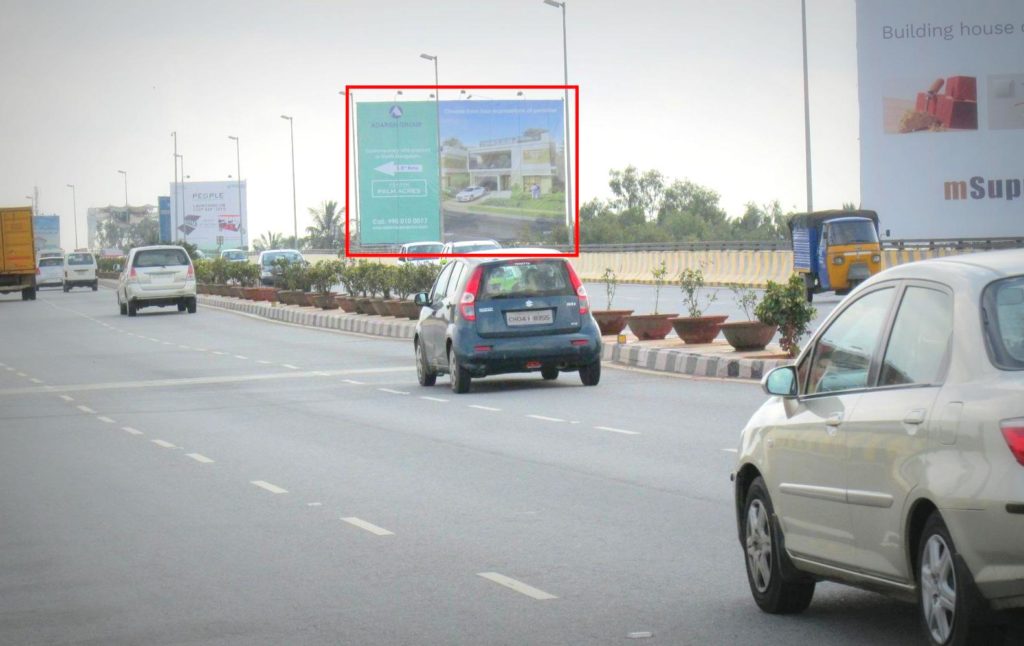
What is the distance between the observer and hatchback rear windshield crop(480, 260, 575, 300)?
21203mm

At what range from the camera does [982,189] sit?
5341cm

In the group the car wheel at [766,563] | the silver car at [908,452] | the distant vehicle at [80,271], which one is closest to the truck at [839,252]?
the car wheel at [766,563]

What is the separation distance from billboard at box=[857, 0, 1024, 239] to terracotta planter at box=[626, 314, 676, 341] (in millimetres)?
27579

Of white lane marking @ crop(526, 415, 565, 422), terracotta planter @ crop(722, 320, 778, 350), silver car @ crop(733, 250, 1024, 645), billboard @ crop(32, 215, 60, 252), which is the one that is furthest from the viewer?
billboard @ crop(32, 215, 60, 252)

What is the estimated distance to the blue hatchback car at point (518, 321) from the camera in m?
21.0

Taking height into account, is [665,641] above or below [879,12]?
below

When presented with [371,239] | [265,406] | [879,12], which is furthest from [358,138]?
[265,406]

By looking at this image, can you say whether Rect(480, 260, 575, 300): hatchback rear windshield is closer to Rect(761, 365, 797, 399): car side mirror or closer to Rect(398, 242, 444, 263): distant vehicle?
Rect(761, 365, 797, 399): car side mirror

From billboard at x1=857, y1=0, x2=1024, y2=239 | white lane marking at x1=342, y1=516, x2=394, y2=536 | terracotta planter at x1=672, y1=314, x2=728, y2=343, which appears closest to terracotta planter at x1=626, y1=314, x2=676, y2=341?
terracotta planter at x1=672, y1=314, x2=728, y2=343

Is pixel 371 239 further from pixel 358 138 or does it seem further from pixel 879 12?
pixel 879 12

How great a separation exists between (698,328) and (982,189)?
3021 cm

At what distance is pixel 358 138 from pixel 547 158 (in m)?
6.05

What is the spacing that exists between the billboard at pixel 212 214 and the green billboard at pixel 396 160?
71.8 metres

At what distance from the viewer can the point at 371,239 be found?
58.9 m
